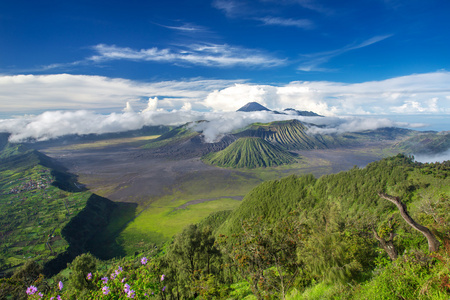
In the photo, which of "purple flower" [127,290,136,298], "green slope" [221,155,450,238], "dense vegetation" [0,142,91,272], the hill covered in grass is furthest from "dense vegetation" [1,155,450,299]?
"dense vegetation" [0,142,91,272]

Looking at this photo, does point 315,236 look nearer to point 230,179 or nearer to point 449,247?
point 449,247

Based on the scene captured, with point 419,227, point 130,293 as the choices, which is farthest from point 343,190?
point 130,293

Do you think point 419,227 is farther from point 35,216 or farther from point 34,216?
point 34,216

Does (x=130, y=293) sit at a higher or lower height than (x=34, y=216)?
higher

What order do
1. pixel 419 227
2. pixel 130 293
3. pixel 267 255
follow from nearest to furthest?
pixel 130 293, pixel 419 227, pixel 267 255

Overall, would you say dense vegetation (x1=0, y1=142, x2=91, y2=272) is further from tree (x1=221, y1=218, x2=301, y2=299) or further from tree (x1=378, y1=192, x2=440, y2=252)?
tree (x1=378, y1=192, x2=440, y2=252)

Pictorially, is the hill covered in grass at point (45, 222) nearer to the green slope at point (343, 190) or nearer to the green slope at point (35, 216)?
the green slope at point (35, 216)

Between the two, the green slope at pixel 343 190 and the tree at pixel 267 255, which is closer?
the tree at pixel 267 255

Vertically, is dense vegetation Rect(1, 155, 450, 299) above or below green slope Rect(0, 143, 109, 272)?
above

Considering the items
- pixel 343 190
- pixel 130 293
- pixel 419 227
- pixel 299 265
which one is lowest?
pixel 343 190

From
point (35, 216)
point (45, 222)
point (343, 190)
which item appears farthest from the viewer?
point (35, 216)

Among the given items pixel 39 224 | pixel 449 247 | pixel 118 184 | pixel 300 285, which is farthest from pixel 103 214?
pixel 449 247

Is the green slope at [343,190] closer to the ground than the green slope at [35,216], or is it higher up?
higher up

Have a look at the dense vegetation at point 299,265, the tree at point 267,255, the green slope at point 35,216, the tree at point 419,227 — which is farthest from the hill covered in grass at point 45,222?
the tree at point 419,227
